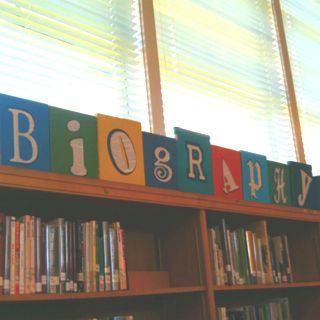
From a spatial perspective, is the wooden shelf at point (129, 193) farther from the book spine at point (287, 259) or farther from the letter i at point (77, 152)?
the book spine at point (287, 259)

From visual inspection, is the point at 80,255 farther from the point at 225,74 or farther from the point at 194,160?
the point at 225,74

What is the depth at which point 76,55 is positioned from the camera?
223 centimetres

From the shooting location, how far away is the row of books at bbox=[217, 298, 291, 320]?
2.09m

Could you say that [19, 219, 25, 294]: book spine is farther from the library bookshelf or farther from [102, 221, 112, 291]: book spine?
[102, 221, 112, 291]: book spine

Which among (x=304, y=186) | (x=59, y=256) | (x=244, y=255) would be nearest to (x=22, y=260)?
(x=59, y=256)

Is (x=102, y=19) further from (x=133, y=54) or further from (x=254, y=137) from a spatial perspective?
(x=254, y=137)

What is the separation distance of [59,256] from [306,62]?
2759 mm

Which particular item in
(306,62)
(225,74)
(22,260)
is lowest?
(22,260)

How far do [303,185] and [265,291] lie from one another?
0.57 meters

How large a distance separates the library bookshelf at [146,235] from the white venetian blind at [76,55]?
1.74 ft

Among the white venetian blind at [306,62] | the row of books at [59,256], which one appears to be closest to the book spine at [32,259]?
the row of books at [59,256]

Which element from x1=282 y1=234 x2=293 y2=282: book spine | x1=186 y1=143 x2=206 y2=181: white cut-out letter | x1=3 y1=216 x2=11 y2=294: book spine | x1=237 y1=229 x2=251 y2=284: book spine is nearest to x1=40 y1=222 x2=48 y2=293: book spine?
x1=3 y1=216 x2=11 y2=294: book spine

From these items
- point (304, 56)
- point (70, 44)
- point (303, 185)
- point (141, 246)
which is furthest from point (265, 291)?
point (304, 56)

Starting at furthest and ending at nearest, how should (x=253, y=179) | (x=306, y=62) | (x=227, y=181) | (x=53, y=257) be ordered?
(x=306, y=62) → (x=253, y=179) → (x=227, y=181) → (x=53, y=257)
